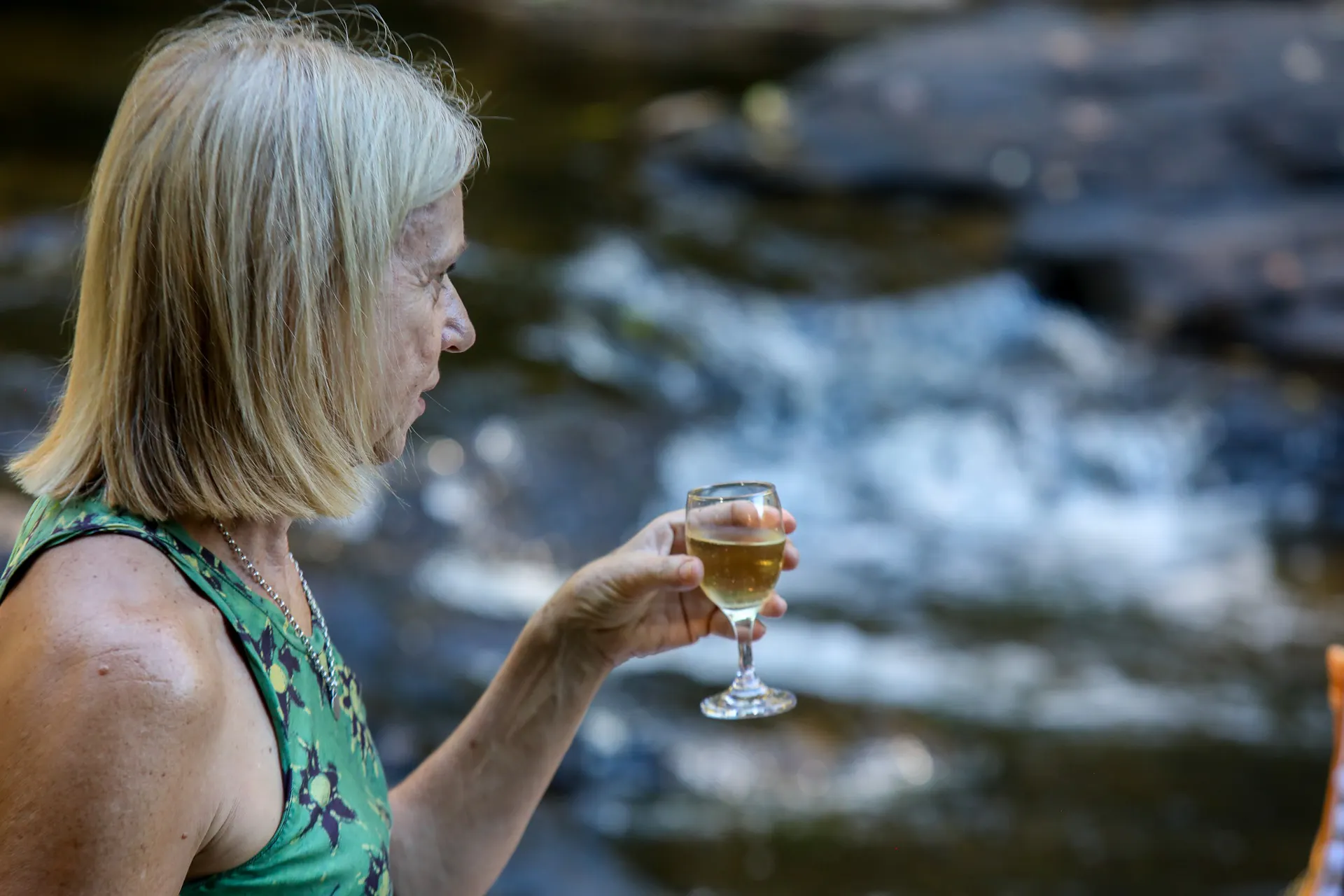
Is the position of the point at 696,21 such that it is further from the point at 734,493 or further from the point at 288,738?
the point at 288,738

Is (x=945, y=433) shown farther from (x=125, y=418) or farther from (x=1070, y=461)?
(x=125, y=418)

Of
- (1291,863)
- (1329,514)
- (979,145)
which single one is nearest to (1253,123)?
(979,145)

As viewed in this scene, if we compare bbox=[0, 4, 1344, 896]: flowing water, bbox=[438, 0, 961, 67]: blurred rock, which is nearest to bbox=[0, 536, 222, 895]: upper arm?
bbox=[0, 4, 1344, 896]: flowing water

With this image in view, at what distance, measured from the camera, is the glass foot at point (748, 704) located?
1.99m

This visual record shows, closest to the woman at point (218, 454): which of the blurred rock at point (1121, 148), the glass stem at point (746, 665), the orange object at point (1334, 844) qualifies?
the glass stem at point (746, 665)

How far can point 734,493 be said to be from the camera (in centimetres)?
201

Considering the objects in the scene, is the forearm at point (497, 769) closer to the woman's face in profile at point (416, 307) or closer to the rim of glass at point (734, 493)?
the rim of glass at point (734, 493)

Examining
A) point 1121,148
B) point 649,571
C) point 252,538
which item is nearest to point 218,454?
point 252,538

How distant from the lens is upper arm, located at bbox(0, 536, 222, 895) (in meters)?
1.24

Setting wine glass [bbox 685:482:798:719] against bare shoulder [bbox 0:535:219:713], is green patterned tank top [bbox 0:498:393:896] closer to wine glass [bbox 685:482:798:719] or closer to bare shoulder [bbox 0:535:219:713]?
bare shoulder [bbox 0:535:219:713]

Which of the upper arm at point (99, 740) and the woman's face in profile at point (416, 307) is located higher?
the woman's face in profile at point (416, 307)

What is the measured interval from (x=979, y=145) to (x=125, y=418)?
10.1 metres

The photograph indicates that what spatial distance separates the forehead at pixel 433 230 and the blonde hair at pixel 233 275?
0.11 ft

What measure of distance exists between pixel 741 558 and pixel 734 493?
0.38ft
